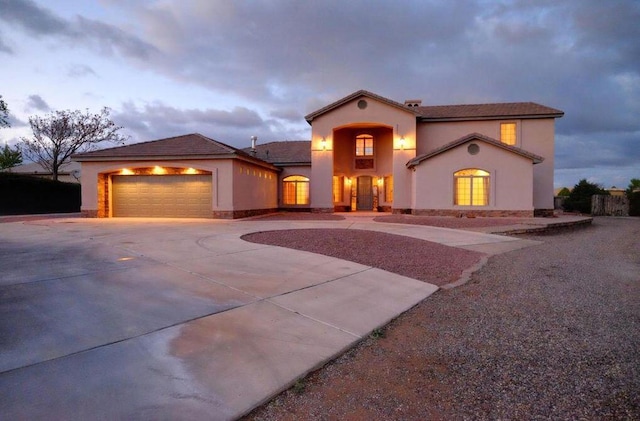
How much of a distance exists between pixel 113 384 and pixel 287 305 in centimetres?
233

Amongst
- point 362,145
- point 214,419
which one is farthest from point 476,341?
point 362,145

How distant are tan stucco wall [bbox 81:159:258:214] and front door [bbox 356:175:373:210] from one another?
10745mm

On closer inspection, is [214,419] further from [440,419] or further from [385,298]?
[385,298]

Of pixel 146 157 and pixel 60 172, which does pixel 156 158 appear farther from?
pixel 60 172

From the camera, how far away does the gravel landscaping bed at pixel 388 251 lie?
293 inches

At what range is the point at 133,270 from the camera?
5980mm

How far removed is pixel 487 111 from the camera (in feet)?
75.0

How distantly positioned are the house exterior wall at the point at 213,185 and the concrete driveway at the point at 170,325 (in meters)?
10.4

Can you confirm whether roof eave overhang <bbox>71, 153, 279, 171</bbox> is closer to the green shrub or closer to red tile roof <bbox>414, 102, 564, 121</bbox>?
red tile roof <bbox>414, 102, 564, 121</bbox>

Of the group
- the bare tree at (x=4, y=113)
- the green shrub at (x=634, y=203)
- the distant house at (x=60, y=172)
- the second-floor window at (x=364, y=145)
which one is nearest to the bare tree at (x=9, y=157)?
the distant house at (x=60, y=172)

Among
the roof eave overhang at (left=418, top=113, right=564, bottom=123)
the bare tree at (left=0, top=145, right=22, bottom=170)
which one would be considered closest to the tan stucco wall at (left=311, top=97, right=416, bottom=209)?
the roof eave overhang at (left=418, top=113, right=564, bottom=123)

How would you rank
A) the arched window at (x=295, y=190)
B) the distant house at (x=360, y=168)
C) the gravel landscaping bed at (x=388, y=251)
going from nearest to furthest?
the gravel landscaping bed at (x=388, y=251) → the distant house at (x=360, y=168) → the arched window at (x=295, y=190)

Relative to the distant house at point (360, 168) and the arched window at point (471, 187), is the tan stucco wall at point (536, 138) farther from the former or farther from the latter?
the arched window at point (471, 187)

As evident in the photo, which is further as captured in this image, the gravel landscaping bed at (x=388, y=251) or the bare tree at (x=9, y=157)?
the bare tree at (x=9, y=157)
